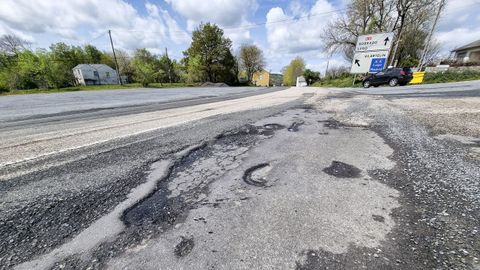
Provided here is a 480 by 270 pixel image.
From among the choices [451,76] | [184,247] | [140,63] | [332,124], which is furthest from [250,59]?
[184,247]

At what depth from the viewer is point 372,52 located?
18109 mm

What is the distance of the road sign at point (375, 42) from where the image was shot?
56.4 feet

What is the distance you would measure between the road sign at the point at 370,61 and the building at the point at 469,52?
24616 millimetres

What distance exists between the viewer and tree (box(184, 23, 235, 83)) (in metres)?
45.4

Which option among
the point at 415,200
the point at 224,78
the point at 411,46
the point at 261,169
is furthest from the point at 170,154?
the point at 224,78

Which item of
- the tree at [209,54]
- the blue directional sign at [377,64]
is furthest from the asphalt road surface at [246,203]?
the tree at [209,54]

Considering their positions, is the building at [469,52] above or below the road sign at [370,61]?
above

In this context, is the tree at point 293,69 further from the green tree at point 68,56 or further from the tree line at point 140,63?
the green tree at point 68,56

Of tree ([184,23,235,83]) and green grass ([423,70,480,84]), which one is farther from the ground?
tree ([184,23,235,83])

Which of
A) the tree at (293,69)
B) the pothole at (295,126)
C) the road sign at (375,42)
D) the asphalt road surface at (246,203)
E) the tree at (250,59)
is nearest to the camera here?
the asphalt road surface at (246,203)

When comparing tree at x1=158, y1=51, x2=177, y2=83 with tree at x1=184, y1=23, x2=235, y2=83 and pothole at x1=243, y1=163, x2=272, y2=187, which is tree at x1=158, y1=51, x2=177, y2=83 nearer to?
tree at x1=184, y1=23, x2=235, y2=83

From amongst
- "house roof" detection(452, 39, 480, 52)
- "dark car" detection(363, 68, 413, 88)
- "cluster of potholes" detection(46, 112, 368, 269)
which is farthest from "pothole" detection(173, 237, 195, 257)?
"house roof" detection(452, 39, 480, 52)

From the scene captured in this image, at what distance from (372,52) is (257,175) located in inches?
838

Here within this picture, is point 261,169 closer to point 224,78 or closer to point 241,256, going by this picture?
point 241,256
